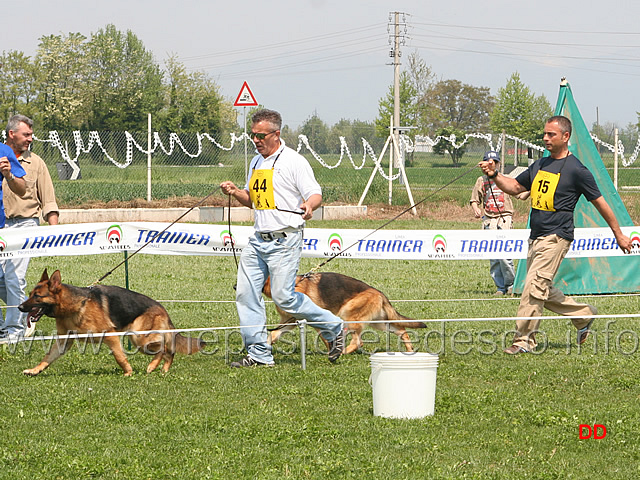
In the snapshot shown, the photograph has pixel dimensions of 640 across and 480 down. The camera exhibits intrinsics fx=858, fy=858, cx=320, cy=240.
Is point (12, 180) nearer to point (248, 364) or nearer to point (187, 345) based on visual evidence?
point (187, 345)

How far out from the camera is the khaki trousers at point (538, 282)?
24.4 ft

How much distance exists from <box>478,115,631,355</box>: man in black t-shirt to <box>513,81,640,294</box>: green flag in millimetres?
3615

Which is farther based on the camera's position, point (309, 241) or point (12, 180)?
point (309, 241)

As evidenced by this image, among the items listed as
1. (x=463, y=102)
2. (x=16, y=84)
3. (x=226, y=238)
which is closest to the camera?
(x=226, y=238)

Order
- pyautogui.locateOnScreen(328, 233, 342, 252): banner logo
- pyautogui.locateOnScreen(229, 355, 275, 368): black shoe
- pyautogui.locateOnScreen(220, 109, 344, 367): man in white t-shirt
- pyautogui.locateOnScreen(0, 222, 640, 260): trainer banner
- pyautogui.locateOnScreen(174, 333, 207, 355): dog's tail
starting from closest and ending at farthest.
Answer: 1. pyautogui.locateOnScreen(220, 109, 344, 367): man in white t-shirt
2. pyautogui.locateOnScreen(229, 355, 275, 368): black shoe
3. pyautogui.locateOnScreen(174, 333, 207, 355): dog's tail
4. pyautogui.locateOnScreen(0, 222, 640, 260): trainer banner
5. pyautogui.locateOnScreen(328, 233, 342, 252): banner logo

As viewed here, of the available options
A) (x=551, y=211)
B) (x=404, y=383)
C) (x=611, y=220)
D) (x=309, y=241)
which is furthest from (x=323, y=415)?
(x=309, y=241)

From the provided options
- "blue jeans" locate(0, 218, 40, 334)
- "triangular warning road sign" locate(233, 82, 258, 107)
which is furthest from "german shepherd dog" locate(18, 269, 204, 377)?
"triangular warning road sign" locate(233, 82, 258, 107)

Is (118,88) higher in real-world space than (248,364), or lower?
higher

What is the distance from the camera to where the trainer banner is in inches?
312

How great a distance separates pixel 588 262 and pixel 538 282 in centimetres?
420

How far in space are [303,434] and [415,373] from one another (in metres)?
0.81

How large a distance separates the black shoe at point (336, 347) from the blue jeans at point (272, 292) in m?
0.04

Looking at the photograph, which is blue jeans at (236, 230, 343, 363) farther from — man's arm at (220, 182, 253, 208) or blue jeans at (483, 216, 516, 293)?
blue jeans at (483, 216, 516, 293)

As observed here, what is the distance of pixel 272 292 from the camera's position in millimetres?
6918
